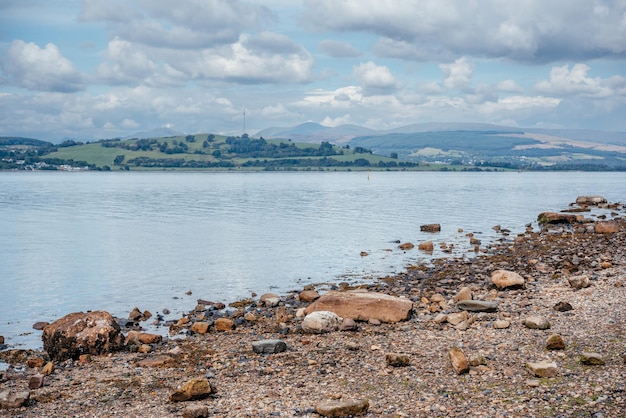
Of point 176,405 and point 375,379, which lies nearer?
point 176,405

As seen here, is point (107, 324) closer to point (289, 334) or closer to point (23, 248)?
point (289, 334)

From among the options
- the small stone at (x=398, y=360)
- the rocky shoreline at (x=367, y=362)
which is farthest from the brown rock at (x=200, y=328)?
the small stone at (x=398, y=360)

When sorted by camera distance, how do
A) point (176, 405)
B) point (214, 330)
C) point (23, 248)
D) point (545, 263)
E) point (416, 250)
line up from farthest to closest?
point (23, 248), point (416, 250), point (545, 263), point (214, 330), point (176, 405)

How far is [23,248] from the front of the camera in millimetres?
47938

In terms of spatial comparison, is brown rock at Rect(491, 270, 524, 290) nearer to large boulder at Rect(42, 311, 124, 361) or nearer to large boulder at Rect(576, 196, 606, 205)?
large boulder at Rect(42, 311, 124, 361)

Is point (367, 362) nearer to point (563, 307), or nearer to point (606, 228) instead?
point (563, 307)

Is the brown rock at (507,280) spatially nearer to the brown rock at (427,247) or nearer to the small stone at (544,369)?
the small stone at (544,369)

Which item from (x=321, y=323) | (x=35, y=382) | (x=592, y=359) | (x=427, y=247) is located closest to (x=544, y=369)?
(x=592, y=359)

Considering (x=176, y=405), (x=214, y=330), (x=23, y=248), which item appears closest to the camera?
(x=176, y=405)

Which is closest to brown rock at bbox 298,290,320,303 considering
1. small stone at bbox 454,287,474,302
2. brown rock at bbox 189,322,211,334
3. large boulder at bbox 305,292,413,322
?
large boulder at bbox 305,292,413,322

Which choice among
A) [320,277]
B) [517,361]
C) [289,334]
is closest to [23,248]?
[320,277]

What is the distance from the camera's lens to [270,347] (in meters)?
17.6

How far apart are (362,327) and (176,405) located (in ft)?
25.9

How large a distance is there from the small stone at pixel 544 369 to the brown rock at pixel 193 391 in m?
7.34
